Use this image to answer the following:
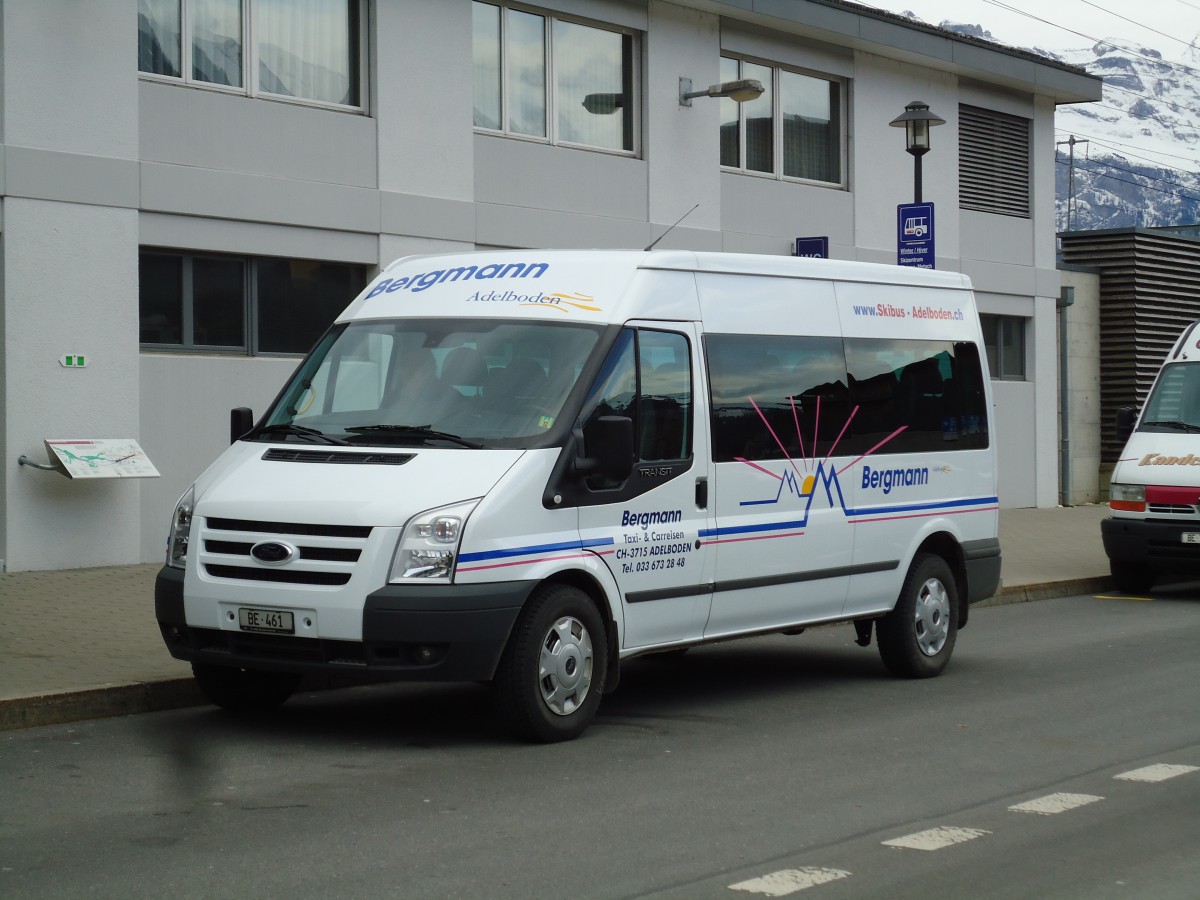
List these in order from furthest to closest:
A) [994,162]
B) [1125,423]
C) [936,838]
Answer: [994,162] < [1125,423] < [936,838]

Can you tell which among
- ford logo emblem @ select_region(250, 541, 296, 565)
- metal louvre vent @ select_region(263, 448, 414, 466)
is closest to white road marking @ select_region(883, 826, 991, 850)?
metal louvre vent @ select_region(263, 448, 414, 466)

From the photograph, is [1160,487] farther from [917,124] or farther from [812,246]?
[812,246]

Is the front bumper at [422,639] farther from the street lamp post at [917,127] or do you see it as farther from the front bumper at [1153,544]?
the street lamp post at [917,127]

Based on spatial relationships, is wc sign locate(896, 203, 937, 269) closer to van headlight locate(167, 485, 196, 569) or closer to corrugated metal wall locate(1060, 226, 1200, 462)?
van headlight locate(167, 485, 196, 569)

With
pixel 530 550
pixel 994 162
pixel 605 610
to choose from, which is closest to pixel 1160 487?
pixel 605 610

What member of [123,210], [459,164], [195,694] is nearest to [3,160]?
[123,210]

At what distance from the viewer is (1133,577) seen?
1650cm

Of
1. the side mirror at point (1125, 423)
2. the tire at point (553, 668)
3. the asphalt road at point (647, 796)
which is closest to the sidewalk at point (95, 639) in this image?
the asphalt road at point (647, 796)

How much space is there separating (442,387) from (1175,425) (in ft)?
33.7

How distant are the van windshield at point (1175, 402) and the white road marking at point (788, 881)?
11.7 meters

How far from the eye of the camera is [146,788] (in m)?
7.07

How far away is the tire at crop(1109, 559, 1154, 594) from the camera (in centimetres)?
1645

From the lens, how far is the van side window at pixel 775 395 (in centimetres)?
909

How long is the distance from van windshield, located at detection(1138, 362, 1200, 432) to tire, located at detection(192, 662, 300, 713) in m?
10.5
